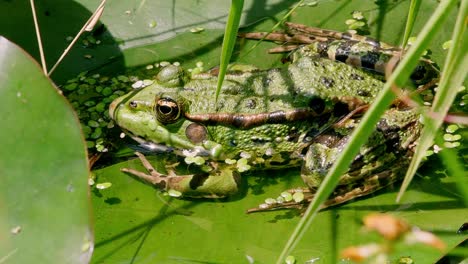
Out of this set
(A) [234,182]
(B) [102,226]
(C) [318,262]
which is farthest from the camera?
(A) [234,182]

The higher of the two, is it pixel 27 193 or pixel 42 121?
pixel 42 121

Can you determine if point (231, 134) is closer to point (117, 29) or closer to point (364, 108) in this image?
point (364, 108)

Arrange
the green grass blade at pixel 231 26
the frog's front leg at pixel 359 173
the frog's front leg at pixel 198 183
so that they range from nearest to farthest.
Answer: the green grass blade at pixel 231 26
the frog's front leg at pixel 359 173
the frog's front leg at pixel 198 183

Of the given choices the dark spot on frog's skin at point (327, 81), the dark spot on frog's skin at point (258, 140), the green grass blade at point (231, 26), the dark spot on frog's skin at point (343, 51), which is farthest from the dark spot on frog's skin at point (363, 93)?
the green grass blade at point (231, 26)

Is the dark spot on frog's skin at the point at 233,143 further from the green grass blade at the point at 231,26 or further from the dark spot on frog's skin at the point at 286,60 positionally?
the green grass blade at the point at 231,26

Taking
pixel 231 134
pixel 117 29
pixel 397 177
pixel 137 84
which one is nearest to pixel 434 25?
pixel 397 177

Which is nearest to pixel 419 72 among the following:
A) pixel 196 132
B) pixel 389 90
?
pixel 196 132
